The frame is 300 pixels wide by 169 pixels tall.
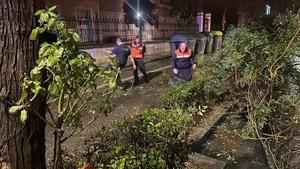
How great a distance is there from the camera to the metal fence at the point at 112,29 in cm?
1604

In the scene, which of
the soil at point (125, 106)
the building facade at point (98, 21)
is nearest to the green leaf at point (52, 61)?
the soil at point (125, 106)

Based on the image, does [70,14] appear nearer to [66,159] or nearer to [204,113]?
[204,113]

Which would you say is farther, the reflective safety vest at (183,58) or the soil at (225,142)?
the reflective safety vest at (183,58)

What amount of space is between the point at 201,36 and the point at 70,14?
950cm

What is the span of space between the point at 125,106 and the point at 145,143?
132 inches

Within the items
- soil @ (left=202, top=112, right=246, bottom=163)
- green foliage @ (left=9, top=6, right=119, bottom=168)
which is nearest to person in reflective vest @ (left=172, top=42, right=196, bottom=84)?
soil @ (left=202, top=112, right=246, bottom=163)

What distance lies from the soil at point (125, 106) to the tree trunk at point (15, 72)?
136 cm

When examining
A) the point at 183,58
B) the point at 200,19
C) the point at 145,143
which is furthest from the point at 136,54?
the point at 200,19

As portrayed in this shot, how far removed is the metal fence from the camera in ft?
52.6

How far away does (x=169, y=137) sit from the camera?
412 centimetres

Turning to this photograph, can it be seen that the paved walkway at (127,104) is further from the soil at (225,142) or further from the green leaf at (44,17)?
the soil at (225,142)

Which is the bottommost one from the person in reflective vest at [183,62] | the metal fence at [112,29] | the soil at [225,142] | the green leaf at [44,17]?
the soil at [225,142]

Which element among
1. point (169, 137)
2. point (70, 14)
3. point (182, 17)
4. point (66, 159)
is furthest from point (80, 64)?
point (182, 17)

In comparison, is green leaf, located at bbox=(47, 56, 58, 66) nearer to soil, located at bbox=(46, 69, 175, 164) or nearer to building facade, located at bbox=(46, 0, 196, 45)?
soil, located at bbox=(46, 69, 175, 164)
